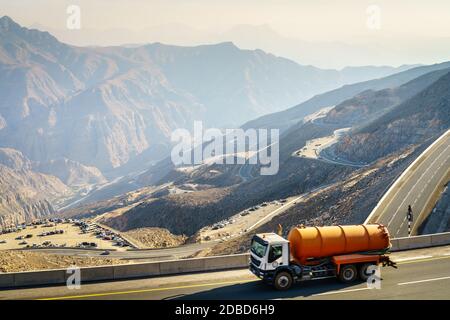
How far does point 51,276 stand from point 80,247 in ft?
212

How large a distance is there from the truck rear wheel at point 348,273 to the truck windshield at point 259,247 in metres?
3.97

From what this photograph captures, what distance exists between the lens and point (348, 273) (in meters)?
23.1

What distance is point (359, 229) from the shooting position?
23.6 metres

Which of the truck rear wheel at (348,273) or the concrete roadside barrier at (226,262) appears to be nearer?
the truck rear wheel at (348,273)

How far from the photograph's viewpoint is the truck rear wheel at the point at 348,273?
2293 cm

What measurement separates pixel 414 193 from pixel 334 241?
3491 centimetres

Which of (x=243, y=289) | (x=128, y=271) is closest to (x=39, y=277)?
(x=128, y=271)

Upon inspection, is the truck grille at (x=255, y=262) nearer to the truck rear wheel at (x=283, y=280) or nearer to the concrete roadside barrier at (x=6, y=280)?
the truck rear wheel at (x=283, y=280)

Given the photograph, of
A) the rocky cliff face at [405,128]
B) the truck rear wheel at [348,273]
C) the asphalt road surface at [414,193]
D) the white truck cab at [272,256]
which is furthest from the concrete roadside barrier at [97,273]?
the rocky cliff face at [405,128]

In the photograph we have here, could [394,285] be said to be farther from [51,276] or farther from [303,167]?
[303,167]

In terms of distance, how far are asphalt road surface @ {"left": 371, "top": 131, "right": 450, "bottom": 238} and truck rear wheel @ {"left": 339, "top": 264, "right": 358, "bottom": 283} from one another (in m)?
18.9

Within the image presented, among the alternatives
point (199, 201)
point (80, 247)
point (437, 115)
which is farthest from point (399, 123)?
point (80, 247)

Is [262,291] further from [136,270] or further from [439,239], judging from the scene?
[439,239]

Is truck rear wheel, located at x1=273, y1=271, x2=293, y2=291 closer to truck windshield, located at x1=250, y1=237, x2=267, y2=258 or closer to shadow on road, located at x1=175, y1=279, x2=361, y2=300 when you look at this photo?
shadow on road, located at x1=175, y1=279, x2=361, y2=300
